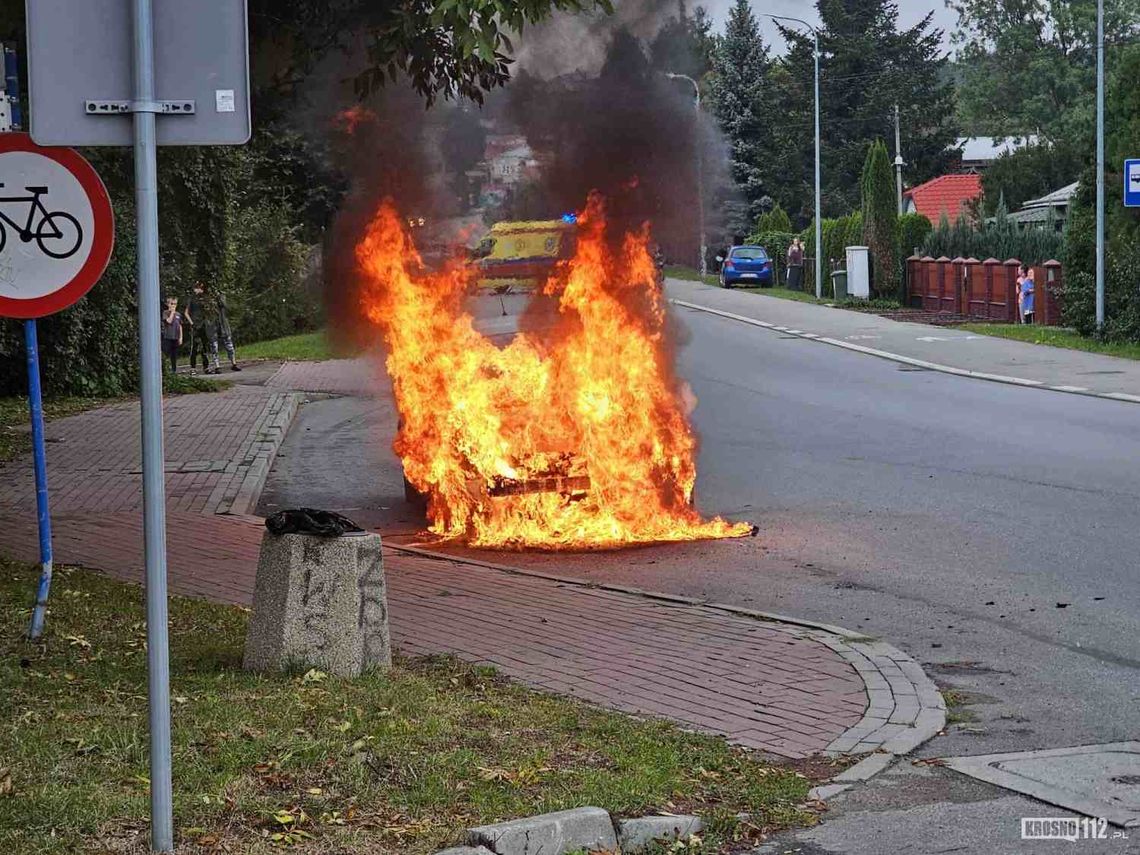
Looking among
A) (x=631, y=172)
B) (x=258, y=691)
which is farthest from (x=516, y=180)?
(x=258, y=691)

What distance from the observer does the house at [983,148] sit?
84.1m

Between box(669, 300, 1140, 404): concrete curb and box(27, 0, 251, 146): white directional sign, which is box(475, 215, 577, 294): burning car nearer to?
box(669, 300, 1140, 404): concrete curb

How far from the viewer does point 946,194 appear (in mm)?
71875

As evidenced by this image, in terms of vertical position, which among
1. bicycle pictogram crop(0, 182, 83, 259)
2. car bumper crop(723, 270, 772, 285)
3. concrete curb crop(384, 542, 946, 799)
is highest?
car bumper crop(723, 270, 772, 285)

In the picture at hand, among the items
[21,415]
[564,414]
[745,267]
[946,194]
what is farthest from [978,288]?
[946,194]

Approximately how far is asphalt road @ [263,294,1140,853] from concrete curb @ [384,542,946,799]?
12 centimetres

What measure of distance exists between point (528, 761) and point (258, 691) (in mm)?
1401

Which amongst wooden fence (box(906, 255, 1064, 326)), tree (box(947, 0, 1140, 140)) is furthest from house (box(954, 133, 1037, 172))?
wooden fence (box(906, 255, 1064, 326))

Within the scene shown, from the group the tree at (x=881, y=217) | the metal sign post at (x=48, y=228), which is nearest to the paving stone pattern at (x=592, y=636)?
the metal sign post at (x=48, y=228)

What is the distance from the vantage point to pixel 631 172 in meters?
11.8

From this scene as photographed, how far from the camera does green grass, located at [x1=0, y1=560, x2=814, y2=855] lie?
497cm

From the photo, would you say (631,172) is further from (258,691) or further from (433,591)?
(258,691)

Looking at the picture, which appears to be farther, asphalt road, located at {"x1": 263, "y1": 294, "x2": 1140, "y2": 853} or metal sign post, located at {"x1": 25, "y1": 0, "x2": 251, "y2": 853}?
asphalt road, located at {"x1": 263, "y1": 294, "x2": 1140, "y2": 853}

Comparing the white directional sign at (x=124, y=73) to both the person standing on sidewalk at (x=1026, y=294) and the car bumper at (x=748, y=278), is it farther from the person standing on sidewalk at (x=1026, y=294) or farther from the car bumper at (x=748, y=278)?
the car bumper at (x=748, y=278)
